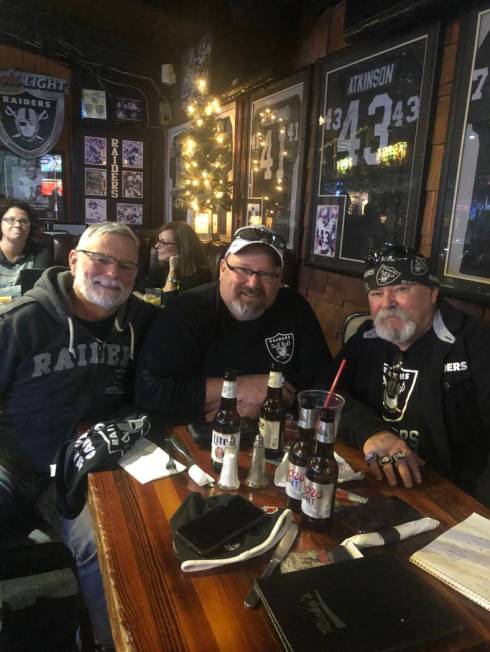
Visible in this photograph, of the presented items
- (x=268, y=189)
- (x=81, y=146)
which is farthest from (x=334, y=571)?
(x=81, y=146)

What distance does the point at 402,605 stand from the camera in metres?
0.82

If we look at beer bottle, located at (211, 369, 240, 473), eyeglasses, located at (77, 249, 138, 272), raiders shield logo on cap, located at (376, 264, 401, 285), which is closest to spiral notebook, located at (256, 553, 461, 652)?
beer bottle, located at (211, 369, 240, 473)

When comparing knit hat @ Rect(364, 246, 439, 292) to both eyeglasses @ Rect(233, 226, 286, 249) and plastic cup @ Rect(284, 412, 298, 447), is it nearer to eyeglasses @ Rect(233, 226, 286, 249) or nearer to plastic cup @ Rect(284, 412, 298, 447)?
eyeglasses @ Rect(233, 226, 286, 249)

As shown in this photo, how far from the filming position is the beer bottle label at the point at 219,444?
124cm

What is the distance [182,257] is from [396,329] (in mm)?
2723

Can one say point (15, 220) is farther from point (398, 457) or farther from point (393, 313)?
point (398, 457)

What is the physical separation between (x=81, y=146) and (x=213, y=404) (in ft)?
18.6

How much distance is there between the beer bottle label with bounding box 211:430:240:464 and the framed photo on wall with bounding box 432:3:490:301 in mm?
1495

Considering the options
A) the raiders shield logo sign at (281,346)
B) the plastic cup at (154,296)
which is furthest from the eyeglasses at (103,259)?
the plastic cup at (154,296)

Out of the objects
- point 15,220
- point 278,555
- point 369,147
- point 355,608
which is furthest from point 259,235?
point 15,220

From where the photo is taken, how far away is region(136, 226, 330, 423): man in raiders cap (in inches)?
66.4

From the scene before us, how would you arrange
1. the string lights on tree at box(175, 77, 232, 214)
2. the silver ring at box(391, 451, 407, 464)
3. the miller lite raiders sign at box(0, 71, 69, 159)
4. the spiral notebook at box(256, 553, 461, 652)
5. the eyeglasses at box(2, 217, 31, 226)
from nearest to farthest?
1. the spiral notebook at box(256, 553, 461, 652)
2. the silver ring at box(391, 451, 407, 464)
3. the eyeglasses at box(2, 217, 31, 226)
4. the string lights on tree at box(175, 77, 232, 214)
5. the miller lite raiders sign at box(0, 71, 69, 159)

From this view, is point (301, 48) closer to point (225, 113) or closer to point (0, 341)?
point (225, 113)

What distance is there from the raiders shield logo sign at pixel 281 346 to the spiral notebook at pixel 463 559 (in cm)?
94
